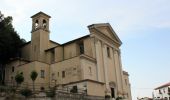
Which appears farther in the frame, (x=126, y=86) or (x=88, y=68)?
(x=126, y=86)

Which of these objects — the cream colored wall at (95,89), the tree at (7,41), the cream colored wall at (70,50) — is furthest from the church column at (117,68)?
the tree at (7,41)

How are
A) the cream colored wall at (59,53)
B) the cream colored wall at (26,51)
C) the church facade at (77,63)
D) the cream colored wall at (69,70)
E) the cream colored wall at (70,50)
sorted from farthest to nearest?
the cream colored wall at (26,51)
the cream colored wall at (59,53)
the cream colored wall at (70,50)
the church facade at (77,63)
the cream colored wall at (69,70)

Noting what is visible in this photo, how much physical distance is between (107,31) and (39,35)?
11.7 m

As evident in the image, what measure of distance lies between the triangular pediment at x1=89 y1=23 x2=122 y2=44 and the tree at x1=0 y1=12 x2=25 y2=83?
1437 cm

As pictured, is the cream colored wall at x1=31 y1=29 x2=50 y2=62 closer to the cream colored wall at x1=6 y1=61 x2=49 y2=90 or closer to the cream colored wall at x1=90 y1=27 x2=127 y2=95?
the cream colored wall at x1=6 y1=61 x2=49 y2=90

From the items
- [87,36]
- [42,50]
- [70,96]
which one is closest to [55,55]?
[42,50]

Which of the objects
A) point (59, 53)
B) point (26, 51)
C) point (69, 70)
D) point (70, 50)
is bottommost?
point (69, 70)

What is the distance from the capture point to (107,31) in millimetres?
44938

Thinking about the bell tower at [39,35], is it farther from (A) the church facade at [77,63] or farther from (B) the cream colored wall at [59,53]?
(B) the cream colored wall at [59,53]

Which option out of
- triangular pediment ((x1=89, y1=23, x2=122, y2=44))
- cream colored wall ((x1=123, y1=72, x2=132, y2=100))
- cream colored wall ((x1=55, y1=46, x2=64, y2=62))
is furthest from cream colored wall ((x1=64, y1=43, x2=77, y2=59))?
cream colored wall ((x1=123, y1=72, x2=132, y2=100))

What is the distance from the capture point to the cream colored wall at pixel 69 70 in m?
36.2

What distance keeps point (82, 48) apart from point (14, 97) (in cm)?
1930

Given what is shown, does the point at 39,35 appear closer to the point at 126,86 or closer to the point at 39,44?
the point at 39,44

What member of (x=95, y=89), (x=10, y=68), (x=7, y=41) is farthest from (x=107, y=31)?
(x=10, y=68)
